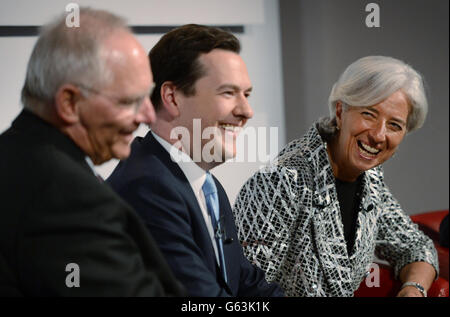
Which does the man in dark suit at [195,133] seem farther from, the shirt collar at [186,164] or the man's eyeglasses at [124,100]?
the man's eyeglasses at [124,100]

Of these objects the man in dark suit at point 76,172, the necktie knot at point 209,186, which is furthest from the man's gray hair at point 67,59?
the necktie knot at point 209,186

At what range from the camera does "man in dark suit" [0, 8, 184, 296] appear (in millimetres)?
954

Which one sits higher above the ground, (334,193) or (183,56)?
(183,56)

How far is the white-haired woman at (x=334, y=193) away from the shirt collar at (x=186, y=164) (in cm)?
48

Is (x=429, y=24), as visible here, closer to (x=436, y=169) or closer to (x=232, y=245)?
(x=436, y=169)

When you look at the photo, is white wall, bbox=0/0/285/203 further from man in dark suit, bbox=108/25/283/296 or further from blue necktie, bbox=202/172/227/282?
blue necktie, bbox=202/172/227/282

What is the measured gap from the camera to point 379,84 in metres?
1.93

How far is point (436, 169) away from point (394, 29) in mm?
1061

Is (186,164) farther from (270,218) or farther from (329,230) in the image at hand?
(329,230)

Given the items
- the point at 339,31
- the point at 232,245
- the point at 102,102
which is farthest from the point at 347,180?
the point at 339,31

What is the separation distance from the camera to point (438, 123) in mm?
4254

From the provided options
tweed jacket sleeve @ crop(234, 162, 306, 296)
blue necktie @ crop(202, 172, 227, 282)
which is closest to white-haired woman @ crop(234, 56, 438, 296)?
tweed jacket sleeve @ crop(234, 162, 306, 296)

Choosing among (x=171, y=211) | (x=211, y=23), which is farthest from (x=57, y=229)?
(x=211, y=23)

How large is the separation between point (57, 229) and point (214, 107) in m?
0.59
